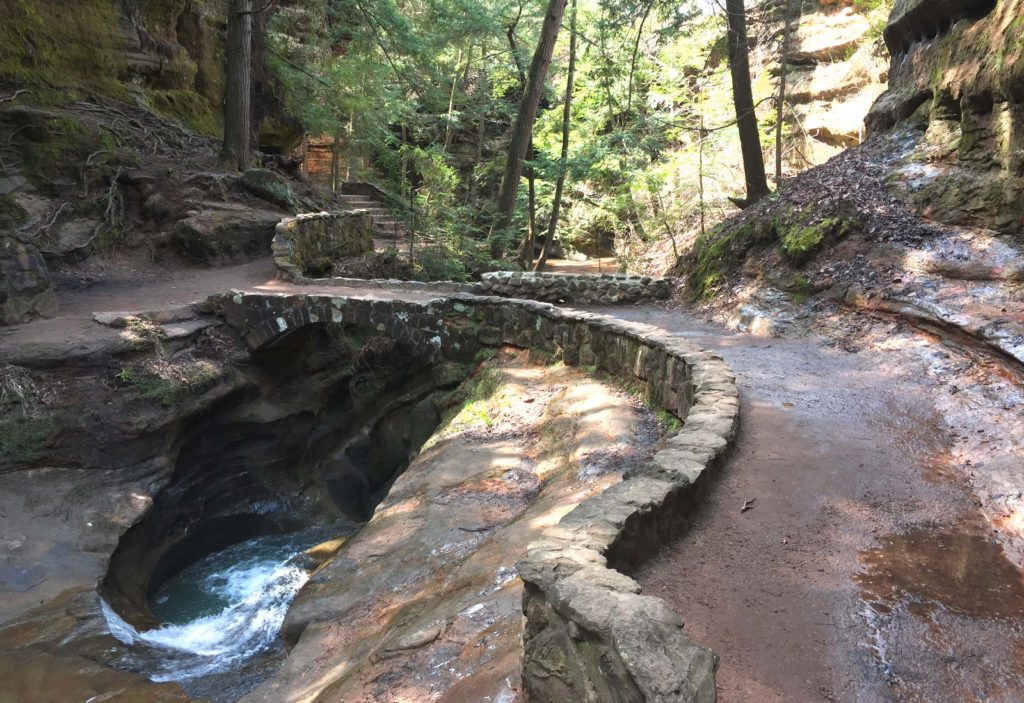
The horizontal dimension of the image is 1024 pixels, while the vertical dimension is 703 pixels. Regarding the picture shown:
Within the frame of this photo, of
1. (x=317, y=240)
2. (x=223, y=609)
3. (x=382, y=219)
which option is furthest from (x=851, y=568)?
(x=382, y=219)

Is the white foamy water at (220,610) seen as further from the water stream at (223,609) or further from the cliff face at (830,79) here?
the cliff face at (830,79)

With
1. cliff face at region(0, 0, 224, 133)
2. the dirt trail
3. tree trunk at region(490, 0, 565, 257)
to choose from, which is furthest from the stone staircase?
the dirt trail

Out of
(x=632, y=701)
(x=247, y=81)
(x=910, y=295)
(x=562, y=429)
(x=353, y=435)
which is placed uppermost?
(x=247, y=81)

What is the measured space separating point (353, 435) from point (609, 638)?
9.97 meters

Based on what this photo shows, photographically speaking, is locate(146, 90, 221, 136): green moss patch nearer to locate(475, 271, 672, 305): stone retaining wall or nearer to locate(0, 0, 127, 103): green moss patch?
locate(0, 0, 127, 103): green moss patch

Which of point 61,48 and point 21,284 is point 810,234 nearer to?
point 21,284

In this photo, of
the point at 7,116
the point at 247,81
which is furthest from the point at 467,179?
the point at 7,116

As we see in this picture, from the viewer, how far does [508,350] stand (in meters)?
9.37

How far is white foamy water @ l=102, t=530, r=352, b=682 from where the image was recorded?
20.0 ft

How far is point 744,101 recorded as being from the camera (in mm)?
11633

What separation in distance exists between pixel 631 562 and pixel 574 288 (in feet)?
26.8

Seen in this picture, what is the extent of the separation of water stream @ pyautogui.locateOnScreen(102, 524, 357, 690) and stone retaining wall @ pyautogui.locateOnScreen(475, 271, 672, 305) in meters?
4.77

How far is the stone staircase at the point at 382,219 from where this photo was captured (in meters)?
16.6

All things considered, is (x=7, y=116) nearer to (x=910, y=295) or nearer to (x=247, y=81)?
(x=247, y=81)
